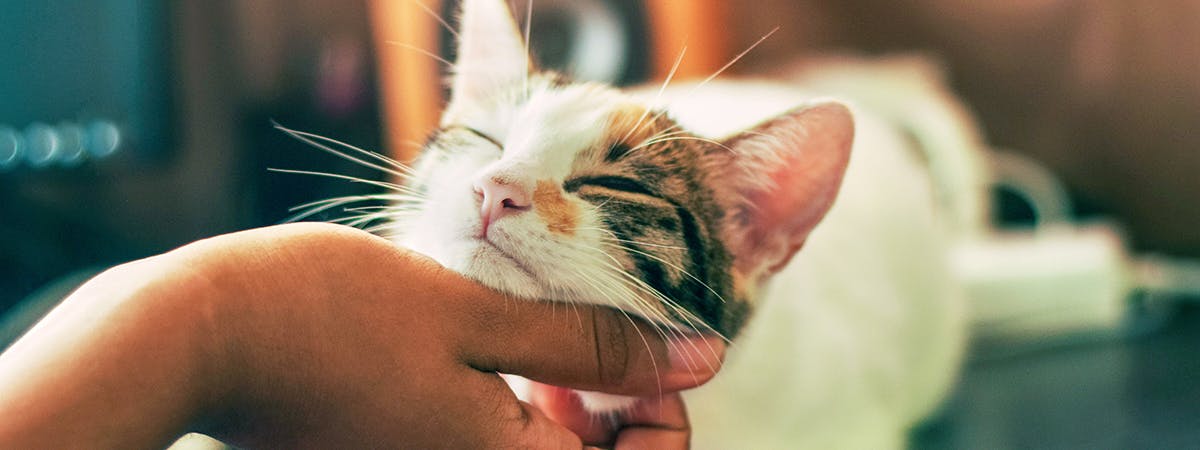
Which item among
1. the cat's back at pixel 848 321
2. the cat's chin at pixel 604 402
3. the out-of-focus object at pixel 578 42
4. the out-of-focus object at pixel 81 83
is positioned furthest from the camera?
the out-of-focus object at pixel 578 42

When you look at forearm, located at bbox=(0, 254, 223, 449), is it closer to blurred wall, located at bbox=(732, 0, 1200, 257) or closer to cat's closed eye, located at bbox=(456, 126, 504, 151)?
cat's closed eye, located at bbox=(456, 126, 504, 151)

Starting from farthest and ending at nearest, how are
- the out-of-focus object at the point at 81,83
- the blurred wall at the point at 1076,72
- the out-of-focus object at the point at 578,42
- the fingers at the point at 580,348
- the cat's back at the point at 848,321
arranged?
the blurred wall at the point at 1076,72 → the out-of-focus object at the point at 578,42 → the out-of-focus object at the point at 81,83 → the cat's back at the point at 848,321 → the fingers at the point at 580,348

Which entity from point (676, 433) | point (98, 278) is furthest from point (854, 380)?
point (98, 278)

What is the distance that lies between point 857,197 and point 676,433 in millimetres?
606

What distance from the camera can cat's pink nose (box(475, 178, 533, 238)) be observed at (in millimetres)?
534

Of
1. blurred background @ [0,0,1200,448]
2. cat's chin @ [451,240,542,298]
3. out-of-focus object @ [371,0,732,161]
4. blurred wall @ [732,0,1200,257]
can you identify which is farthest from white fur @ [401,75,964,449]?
blurred wall @ [732,0,1200,257]

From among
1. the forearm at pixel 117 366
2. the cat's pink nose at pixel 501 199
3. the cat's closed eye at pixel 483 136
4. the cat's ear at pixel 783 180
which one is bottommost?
the forearm at pixel 117 366

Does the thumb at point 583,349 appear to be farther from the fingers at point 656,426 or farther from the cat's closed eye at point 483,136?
the cat's closed eye at point 483,136

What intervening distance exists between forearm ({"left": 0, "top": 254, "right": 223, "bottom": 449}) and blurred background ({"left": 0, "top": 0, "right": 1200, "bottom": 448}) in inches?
21.5

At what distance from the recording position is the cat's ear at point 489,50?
71cm

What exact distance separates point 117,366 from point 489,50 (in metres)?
0.43

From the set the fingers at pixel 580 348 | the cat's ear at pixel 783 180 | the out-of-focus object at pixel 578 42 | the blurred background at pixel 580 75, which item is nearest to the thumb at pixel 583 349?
the fingers at pixel 580 348

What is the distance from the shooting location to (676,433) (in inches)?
23.8

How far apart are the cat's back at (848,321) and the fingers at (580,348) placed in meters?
0.19
